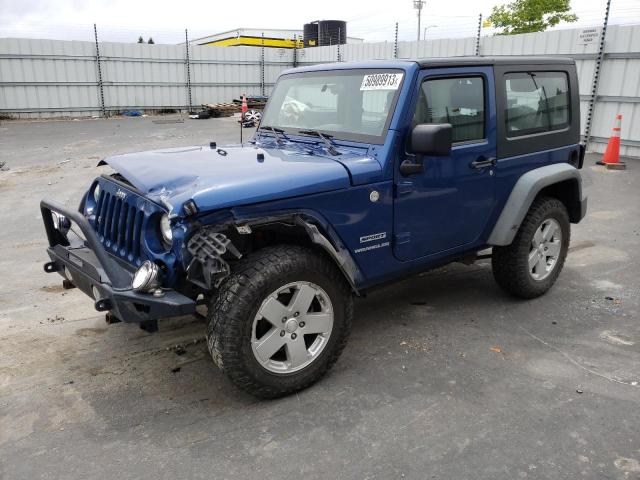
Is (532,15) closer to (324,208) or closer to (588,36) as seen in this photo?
(588,36)

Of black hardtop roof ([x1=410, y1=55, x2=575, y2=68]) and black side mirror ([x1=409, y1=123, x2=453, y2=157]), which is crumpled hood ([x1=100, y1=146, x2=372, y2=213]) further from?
black hardtop roof ([x1=410, y1=55, x2=575, y2=68])

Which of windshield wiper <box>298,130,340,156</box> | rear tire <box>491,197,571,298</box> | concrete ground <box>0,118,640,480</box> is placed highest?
windshield wiper <box>298,130,340,156</box>

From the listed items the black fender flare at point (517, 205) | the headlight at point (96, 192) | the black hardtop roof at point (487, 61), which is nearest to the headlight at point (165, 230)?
the headlight at point (96, 192)

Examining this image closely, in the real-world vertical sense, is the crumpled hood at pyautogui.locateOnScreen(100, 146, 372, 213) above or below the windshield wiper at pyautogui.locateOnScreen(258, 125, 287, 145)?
below

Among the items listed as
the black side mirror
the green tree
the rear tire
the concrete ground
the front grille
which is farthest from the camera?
the green tree

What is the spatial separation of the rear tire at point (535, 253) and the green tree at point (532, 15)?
2409 cm

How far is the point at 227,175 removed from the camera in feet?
9.73

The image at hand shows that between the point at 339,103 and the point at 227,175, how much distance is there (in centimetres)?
124

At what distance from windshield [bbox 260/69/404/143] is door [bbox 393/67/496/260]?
211 millimetres

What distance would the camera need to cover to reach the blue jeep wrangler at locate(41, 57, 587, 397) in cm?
281

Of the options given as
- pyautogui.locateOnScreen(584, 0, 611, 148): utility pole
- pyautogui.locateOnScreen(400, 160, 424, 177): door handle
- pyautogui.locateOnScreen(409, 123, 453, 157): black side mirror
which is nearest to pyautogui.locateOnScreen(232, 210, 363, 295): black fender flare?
pyautogui.locateOnScreen(400, 160, 424, 177): door handle

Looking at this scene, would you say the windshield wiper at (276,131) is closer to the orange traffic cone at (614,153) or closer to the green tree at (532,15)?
the orange traffic cone at (614,153)

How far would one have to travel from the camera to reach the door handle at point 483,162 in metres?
3.84

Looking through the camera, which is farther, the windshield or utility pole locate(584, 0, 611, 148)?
utility pole locate(584, 0, 611, 148)
